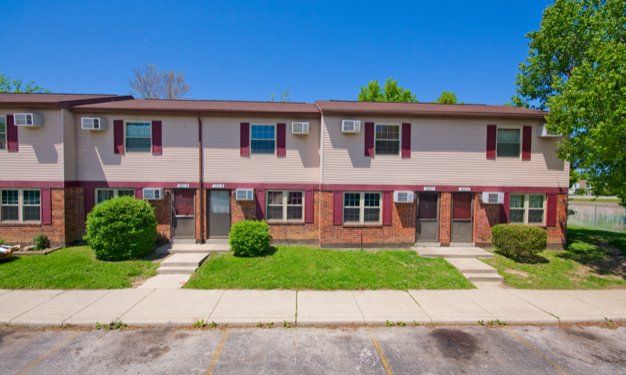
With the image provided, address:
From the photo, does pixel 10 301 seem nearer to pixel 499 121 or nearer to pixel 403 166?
pixel 403 166

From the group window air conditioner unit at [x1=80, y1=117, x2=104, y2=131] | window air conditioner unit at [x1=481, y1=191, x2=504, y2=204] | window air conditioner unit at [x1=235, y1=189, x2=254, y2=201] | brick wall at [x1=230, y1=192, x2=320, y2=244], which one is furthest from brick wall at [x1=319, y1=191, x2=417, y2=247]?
window air conditioner unit at [x1=80, y1=117, x2=104, y2=131]

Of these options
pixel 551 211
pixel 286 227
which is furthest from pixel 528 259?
pixel 286 227

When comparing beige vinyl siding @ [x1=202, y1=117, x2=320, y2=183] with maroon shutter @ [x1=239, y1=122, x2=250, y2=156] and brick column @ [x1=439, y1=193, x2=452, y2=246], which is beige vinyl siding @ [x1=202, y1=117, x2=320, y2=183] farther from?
brick column @ [x1=439, y1=193, x2=452, y2=246]

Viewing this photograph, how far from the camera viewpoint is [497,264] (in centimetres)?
1023

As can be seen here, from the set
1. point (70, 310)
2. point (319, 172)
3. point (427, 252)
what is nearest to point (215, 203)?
point (319, 172)

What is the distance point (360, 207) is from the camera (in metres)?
12.0

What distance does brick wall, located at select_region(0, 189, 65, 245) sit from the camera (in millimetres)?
11266

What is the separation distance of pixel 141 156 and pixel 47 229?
455 centimetres

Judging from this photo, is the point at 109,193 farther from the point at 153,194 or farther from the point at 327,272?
the point at 327,272

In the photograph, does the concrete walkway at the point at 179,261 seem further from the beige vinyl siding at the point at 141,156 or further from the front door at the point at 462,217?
the front door at the point at 462,217

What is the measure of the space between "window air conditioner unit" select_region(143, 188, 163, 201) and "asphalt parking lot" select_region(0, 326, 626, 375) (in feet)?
21.3

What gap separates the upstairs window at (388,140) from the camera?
11977mm

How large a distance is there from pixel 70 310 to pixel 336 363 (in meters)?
6.16

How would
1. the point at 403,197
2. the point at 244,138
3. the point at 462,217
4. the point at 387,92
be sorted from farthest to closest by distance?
1. the point at 387,92
2. the point at 462,217
3. the point at 244,138
4. the point at 403,197
